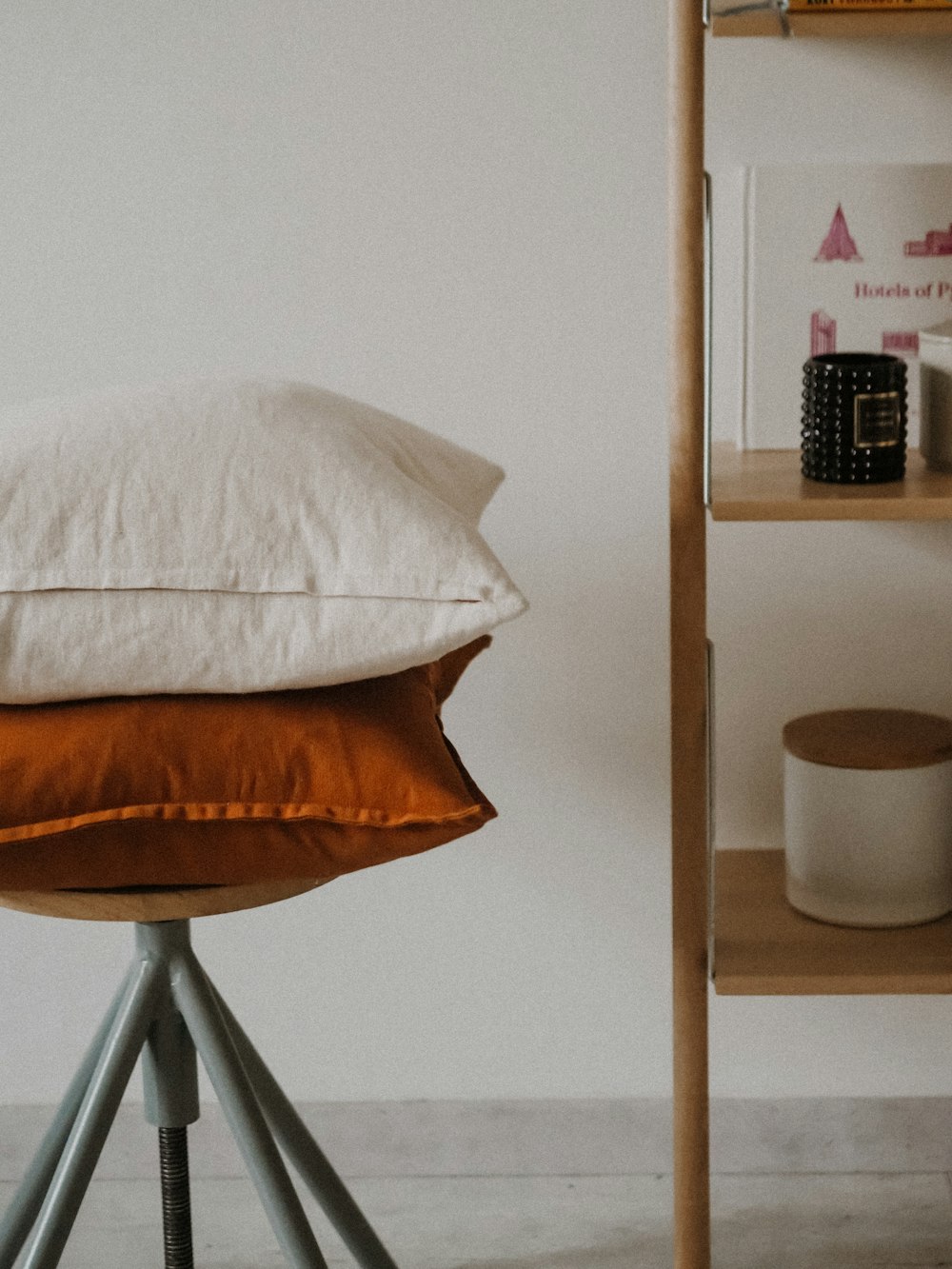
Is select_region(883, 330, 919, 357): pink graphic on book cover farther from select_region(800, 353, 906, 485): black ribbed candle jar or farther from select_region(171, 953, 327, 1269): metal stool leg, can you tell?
select_region(171, 953, 327, 1269): metal stool leg

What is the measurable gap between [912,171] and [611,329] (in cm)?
32

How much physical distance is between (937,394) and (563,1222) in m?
0.94

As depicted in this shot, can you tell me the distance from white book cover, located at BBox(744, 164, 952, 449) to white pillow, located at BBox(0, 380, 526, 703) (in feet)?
1.65

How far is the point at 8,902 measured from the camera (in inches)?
42.3

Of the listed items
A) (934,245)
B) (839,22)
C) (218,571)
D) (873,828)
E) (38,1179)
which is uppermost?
(839,22)

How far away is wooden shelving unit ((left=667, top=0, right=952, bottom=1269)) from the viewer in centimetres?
118

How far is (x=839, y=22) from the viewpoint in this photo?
4.16ft

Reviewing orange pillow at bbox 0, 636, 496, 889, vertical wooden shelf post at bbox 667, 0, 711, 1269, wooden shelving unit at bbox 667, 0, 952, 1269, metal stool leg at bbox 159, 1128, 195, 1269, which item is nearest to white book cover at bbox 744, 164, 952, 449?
wooden shelving unit at bbox 667, 0, 952, 1269

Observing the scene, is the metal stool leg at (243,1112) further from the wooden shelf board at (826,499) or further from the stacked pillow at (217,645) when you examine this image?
the wooden shelf board at (826,499)

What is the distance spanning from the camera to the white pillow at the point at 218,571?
1035 millimetres

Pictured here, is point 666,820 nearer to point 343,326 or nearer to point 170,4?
point 343,326

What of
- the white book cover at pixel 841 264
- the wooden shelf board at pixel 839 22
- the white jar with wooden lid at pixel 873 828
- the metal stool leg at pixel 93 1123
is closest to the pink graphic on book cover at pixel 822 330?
the white book cover at pixel 841 264

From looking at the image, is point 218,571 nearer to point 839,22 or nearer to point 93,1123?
point 93,1123

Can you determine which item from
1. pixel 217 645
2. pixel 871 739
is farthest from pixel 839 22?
pixel 217 645
